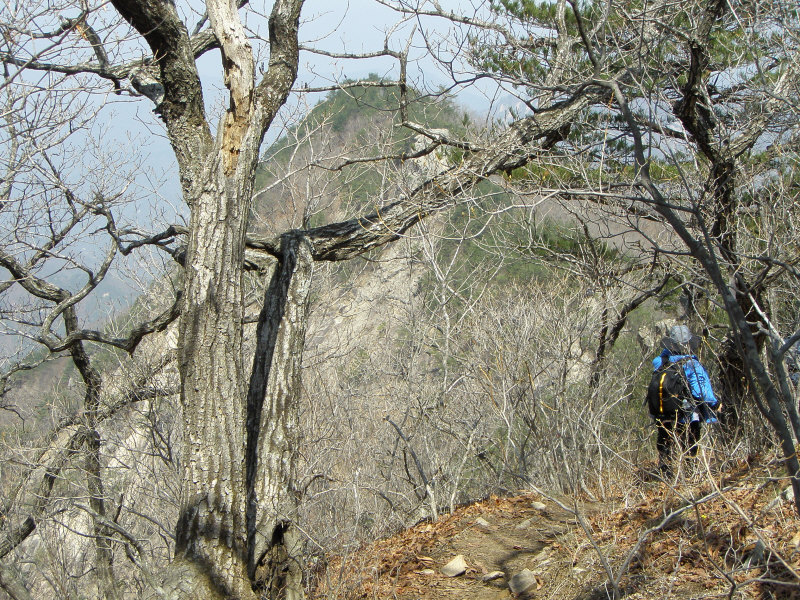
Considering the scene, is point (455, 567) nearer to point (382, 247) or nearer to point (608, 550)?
point (608, 550)

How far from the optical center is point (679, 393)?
5.12m

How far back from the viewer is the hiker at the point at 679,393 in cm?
482

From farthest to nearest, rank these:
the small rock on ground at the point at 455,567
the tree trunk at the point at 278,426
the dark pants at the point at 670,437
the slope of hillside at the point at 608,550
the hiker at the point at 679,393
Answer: the dark pants at the point at 670,437
the hiker at the point at 679,393
the small rock on ground at the point at 455,567
the tree trunk at the point at 278,426
the slope of hillside at the point at 608,550

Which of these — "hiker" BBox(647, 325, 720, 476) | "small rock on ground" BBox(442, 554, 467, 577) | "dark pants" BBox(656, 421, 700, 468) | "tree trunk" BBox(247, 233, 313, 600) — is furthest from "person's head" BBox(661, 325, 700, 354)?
"tree trunk" BBox(247, 233, 313, 600)

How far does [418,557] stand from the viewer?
15.2 ft

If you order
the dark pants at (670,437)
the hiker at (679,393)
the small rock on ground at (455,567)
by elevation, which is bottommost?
the small rock on ground at (455,567)

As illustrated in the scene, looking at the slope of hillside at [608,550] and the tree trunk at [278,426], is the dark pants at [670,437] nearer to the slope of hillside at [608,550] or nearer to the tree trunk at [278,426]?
the slope of hillside at [608,550]

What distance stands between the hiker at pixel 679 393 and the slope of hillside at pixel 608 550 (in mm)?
422

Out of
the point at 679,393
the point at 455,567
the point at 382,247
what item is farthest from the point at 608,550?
the point at 382,247

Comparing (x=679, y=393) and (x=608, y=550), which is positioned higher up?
(x=679, y=393)

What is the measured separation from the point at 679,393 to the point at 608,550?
1.84 metres

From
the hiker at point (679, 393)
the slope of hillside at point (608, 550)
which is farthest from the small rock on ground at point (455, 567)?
the hiker at point (679, 393)

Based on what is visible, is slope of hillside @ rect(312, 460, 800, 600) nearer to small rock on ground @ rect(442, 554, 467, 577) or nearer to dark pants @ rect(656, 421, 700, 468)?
small rock on ground @ rect(442, 554, 467, 577)

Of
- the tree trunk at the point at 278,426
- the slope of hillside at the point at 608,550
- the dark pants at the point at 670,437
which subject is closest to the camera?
the slope of hillside at the point at 608,550
